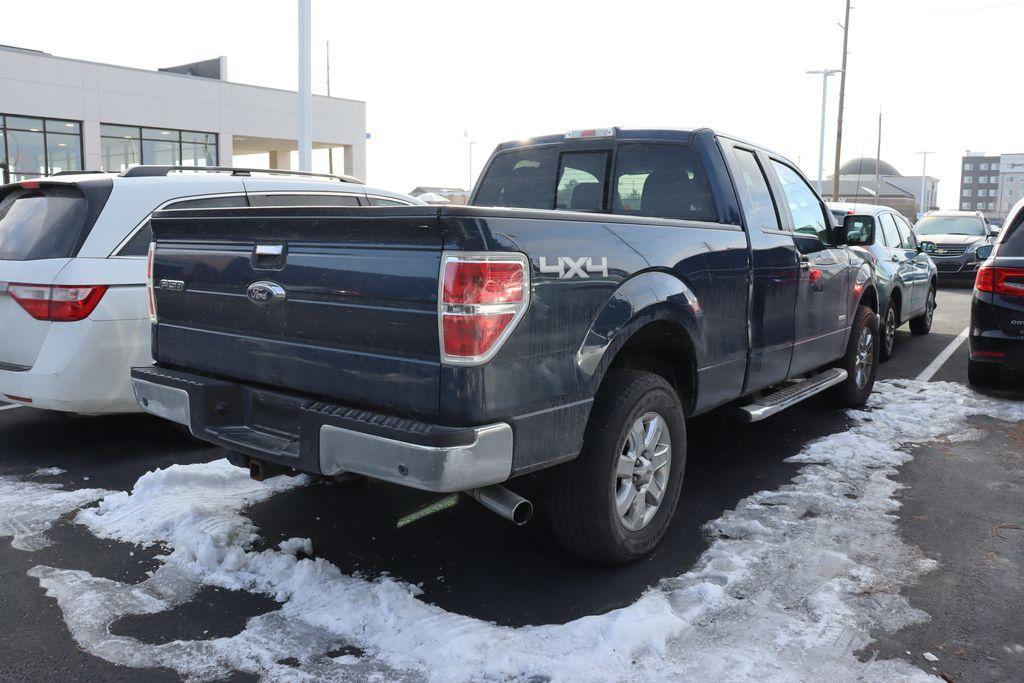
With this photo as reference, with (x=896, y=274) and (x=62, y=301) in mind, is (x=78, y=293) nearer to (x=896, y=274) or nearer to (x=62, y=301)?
(x=62, y=301)

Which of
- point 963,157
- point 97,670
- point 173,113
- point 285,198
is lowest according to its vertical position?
point 97,670

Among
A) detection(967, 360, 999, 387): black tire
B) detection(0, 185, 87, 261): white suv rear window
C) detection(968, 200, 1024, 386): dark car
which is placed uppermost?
detection(0, 185, 87, 261): white suv rear window

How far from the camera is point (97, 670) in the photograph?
2904 millimetres

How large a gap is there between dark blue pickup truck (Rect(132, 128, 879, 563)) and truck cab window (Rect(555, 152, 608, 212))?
14 cm

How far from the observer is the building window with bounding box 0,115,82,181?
93.8 feet

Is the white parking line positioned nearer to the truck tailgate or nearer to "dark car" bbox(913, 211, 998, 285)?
the truck tailgate

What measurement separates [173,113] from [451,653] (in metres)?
34.3

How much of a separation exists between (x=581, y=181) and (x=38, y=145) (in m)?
30.1

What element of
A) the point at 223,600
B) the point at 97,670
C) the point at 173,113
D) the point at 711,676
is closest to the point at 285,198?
the point at 223,600

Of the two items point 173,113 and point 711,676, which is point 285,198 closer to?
point 711,676

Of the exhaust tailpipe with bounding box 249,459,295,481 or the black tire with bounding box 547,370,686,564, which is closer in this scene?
the black tire with bounding box 547,370,686,564

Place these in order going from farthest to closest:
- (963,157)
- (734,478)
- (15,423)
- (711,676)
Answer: (963,157)
(15,423)
(734,478)
(711,676)

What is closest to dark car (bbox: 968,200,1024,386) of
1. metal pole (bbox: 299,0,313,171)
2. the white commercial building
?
metal pole (bbox: 299,0,313,171)

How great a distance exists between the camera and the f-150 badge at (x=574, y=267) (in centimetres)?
312
